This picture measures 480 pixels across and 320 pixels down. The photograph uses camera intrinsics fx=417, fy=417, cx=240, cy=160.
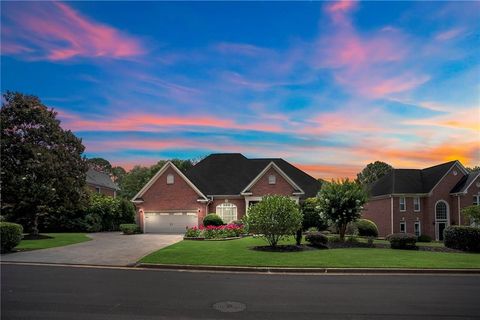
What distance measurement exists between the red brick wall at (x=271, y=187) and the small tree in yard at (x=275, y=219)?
17.2 meters

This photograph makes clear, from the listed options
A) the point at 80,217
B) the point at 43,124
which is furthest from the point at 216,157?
the point at 43,124

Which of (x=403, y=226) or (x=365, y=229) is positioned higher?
(x=365, y=229)

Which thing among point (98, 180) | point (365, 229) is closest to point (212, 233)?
point (365, 229)

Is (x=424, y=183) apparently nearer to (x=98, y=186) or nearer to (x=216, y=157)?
(x=216, y=157)

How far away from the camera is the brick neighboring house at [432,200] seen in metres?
45.3

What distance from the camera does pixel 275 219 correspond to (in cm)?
1970

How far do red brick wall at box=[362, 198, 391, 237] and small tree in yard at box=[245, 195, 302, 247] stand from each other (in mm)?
31051

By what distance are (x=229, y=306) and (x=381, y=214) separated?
44462mm

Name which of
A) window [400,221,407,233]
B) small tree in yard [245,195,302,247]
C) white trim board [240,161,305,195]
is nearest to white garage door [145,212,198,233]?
white trim board [240,161,305,195]

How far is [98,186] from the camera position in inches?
2335

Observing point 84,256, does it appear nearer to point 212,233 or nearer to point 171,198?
point 212,233

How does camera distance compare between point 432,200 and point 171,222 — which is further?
point 432,200

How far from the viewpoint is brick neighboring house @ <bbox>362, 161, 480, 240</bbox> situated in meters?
45.3

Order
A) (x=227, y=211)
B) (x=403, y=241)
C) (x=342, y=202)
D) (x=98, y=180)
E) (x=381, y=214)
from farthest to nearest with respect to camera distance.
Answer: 1. (x=98, y=180)
2. (x=381, y=214)
3. (x=227, y=211)
4. (x=342, y=202)
5. (x=403, y=241)
